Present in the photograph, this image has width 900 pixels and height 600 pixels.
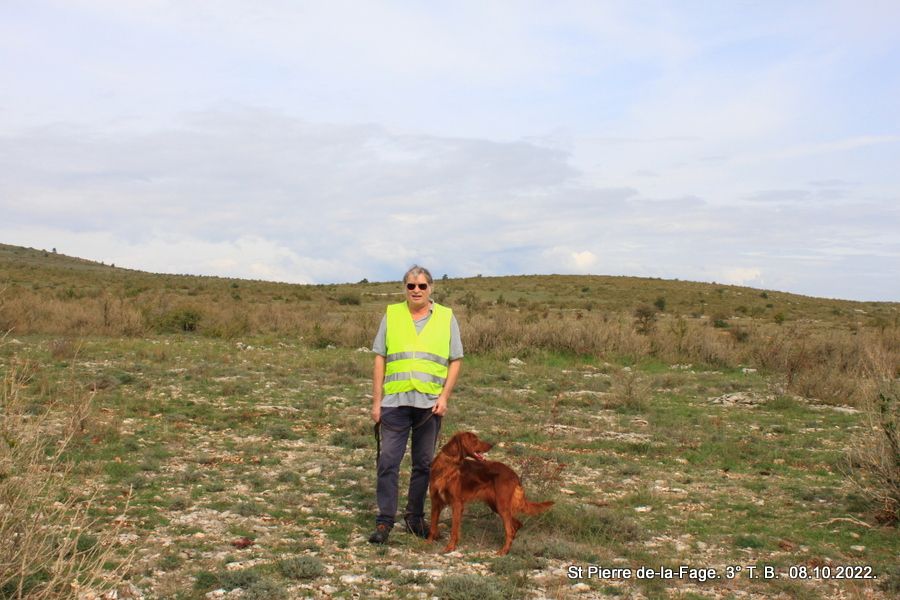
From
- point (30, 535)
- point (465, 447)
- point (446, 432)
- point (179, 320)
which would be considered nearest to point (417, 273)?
point (465, 447)

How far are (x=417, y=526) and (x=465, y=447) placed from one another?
3.32 feet

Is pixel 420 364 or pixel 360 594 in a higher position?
pixel 420 364

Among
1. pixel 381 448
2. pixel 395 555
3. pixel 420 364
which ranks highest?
pixel 420 364

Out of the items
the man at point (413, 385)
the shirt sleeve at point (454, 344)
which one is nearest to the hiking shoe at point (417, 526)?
the man at point (413, 385)

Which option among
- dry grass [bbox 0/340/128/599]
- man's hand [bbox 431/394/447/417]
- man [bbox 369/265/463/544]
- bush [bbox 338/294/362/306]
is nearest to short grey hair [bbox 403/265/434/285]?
man [bbox 369/265/463/544]

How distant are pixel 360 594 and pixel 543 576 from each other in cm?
148

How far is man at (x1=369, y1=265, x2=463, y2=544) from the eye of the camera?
21.1 feet

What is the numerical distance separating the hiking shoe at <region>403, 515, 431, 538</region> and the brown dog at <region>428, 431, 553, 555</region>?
41cm

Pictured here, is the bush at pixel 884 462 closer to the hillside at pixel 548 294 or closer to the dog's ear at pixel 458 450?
the dog's ear at pixel 458 450

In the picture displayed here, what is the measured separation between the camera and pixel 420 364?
644 centimetres

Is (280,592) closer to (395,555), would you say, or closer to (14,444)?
(395,555)

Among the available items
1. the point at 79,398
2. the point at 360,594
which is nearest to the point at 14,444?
the point at 360,594

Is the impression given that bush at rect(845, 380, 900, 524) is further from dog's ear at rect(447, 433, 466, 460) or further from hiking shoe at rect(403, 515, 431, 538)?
hiking shoe at rect(403, 515, 431, 538)

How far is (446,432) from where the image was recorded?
11.3 meters
